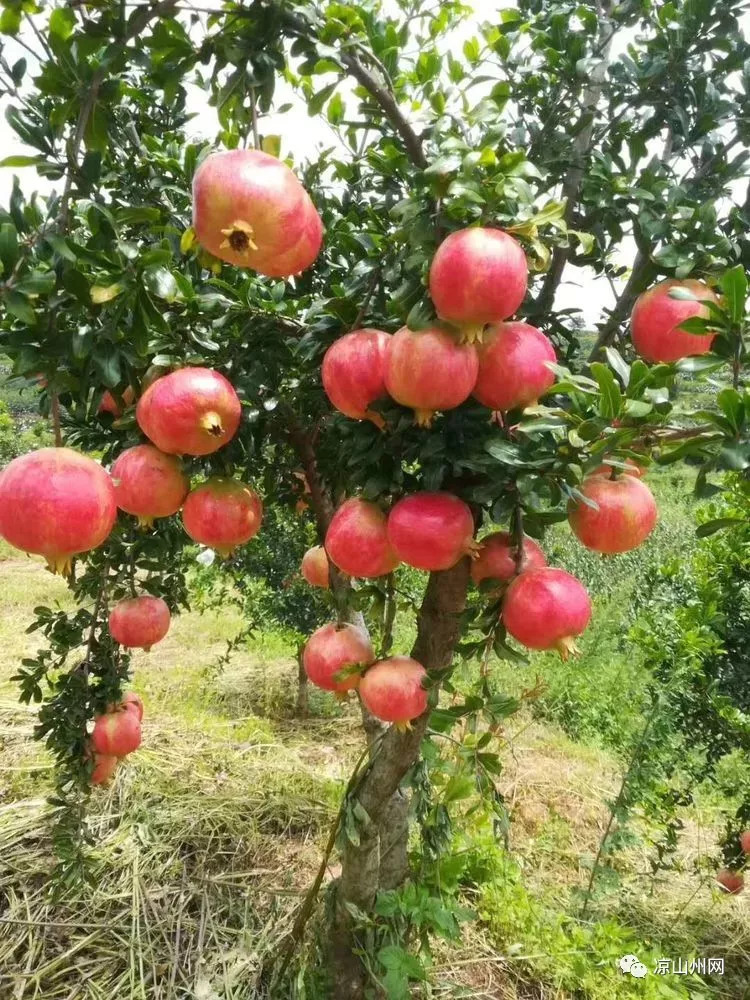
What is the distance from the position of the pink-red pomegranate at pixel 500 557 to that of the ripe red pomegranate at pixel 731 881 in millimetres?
2335

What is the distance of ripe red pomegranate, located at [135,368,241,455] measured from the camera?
952 mm

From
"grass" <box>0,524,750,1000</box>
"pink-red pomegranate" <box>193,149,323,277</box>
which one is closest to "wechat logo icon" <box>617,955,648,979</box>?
"grass" <box>0,524,750,1000</box>

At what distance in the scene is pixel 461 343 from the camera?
846mm

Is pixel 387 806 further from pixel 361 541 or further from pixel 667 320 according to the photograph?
pixel 667 320

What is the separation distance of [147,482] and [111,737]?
1.09 meters

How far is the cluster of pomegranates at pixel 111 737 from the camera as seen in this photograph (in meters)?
1.82

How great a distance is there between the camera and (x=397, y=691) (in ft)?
3.77

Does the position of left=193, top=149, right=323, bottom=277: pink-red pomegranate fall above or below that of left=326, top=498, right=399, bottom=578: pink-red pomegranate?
above

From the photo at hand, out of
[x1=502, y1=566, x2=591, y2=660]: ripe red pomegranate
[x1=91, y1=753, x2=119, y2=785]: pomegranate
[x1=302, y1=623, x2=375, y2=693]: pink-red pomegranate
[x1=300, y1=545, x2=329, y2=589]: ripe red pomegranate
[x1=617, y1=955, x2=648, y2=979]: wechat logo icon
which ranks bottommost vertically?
[x1=617, y1=955, x2=648, y2=979]: wechat logo icon

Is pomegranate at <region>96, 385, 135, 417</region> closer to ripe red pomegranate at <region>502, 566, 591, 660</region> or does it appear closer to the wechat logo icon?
ripe red pomegranate at <region>502, 566, 591, 660</region>

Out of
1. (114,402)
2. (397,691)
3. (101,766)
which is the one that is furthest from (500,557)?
(101,766)

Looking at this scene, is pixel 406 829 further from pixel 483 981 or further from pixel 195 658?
pixel 195 658

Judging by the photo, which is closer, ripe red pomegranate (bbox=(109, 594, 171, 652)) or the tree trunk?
the tree trunk

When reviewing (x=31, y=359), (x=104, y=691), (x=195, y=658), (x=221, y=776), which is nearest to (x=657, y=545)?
(x=195, y=658)
